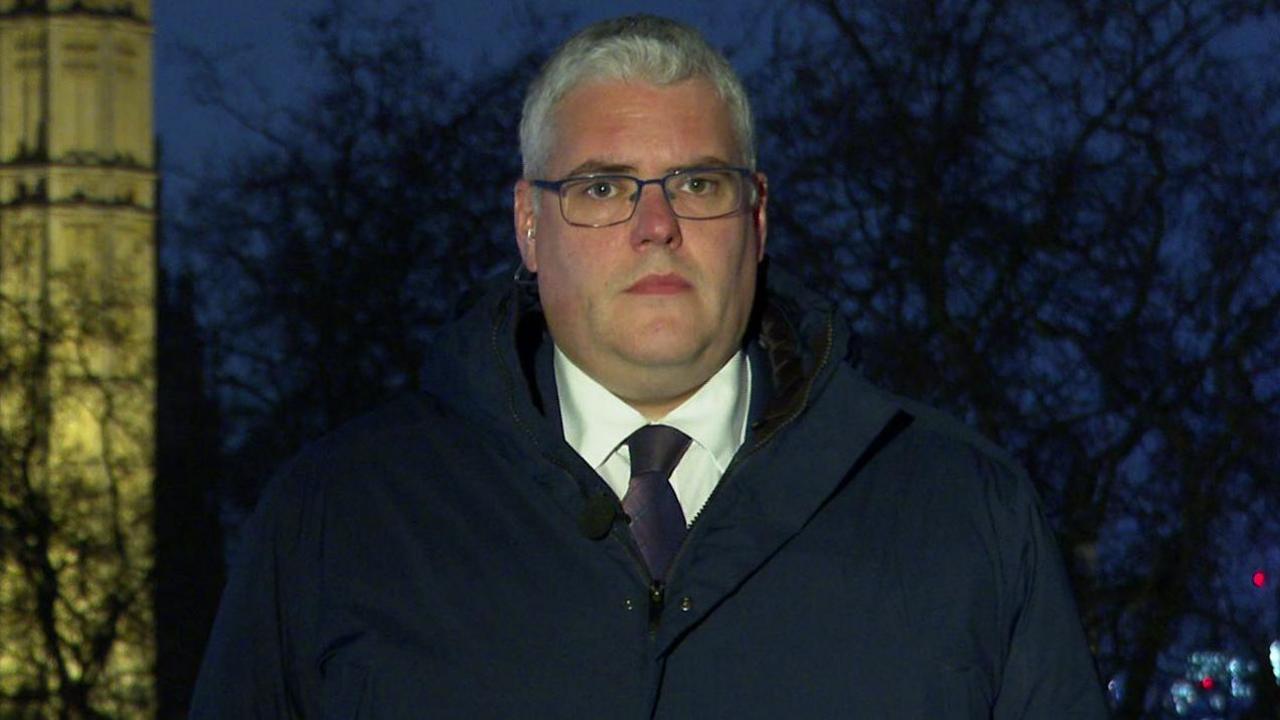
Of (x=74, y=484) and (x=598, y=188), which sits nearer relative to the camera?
(x=598, y=188)

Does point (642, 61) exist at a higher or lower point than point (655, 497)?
higher

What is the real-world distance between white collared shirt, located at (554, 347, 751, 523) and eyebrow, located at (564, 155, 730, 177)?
24 cm

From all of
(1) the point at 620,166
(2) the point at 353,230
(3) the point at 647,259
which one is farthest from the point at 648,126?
(2) the point at 353,230

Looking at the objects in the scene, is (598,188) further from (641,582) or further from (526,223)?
(641,582)

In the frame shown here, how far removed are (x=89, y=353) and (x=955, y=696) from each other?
29392 mm

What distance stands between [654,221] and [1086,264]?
10103 millimetres

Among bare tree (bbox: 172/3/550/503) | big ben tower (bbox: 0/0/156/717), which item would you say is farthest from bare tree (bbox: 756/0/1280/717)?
big ben tower (bbox: 0/0/156/717)

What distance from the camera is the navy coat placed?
9.79 ft

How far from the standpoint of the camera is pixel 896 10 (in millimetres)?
13227

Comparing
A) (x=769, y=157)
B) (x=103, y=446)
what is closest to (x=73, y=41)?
(x=103, y=446)

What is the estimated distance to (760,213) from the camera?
3287 mm

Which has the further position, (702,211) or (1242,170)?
(1242,170)

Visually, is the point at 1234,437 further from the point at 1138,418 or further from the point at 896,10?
the point at 896,10

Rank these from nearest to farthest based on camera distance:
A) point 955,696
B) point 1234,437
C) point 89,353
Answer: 1. point 955,696
2. point 1234,437
3. point 89,353
